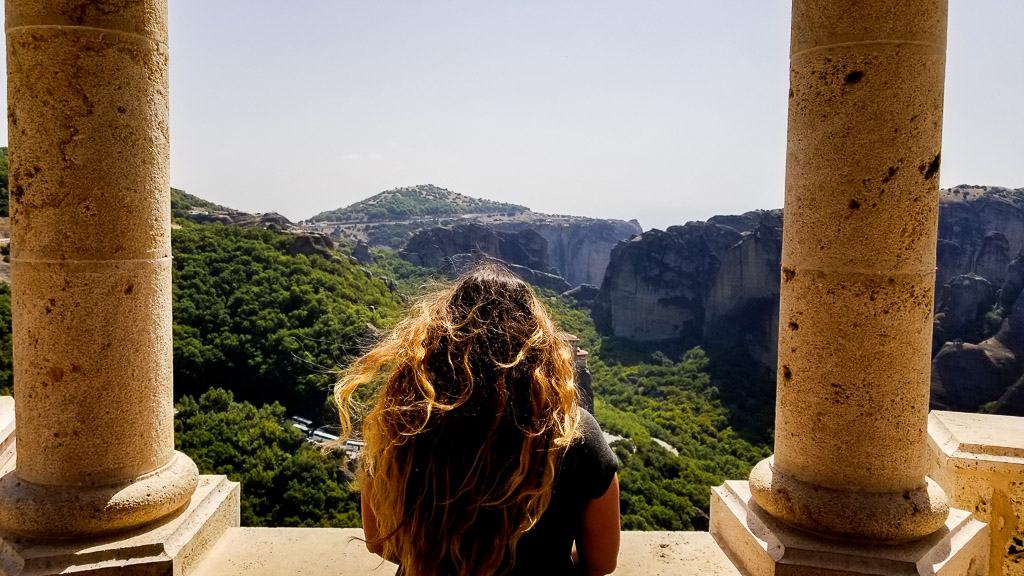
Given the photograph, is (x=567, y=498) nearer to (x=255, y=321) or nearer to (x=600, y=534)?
(x=600, y=534)

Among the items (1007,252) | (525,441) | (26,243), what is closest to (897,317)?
(525,441)

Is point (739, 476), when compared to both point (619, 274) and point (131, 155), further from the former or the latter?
point (619, 274)

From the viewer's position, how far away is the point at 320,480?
35.1m

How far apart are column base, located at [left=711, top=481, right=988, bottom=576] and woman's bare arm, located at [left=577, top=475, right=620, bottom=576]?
3.86 metres

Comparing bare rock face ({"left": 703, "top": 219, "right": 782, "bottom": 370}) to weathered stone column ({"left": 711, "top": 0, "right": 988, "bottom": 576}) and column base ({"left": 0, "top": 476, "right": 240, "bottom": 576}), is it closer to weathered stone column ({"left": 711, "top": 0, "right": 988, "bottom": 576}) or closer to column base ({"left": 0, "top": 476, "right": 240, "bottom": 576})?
weathered stone column ({"left": 711, "top": 0, "right": 988, "bottom": 576})

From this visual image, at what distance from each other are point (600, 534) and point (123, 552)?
5.92 m

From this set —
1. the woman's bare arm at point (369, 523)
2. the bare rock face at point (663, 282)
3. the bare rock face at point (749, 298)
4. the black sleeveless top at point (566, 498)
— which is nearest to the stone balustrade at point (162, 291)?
the woman's bare arm at point (369, 523)

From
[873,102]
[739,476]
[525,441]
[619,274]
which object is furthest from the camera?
[619,274]

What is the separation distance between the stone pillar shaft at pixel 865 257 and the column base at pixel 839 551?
0.18 metres

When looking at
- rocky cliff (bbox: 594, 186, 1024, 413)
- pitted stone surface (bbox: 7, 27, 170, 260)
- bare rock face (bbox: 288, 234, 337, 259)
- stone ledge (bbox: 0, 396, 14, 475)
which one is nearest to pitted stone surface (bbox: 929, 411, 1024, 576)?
pitted stone surface (bbox: 7, 27, 170, 260)

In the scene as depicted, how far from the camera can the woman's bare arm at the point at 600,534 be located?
5.01 m

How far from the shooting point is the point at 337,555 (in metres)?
9.48

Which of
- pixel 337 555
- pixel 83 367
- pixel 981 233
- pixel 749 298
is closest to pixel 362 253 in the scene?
pixel 749 298

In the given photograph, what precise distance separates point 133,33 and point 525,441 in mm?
6962
